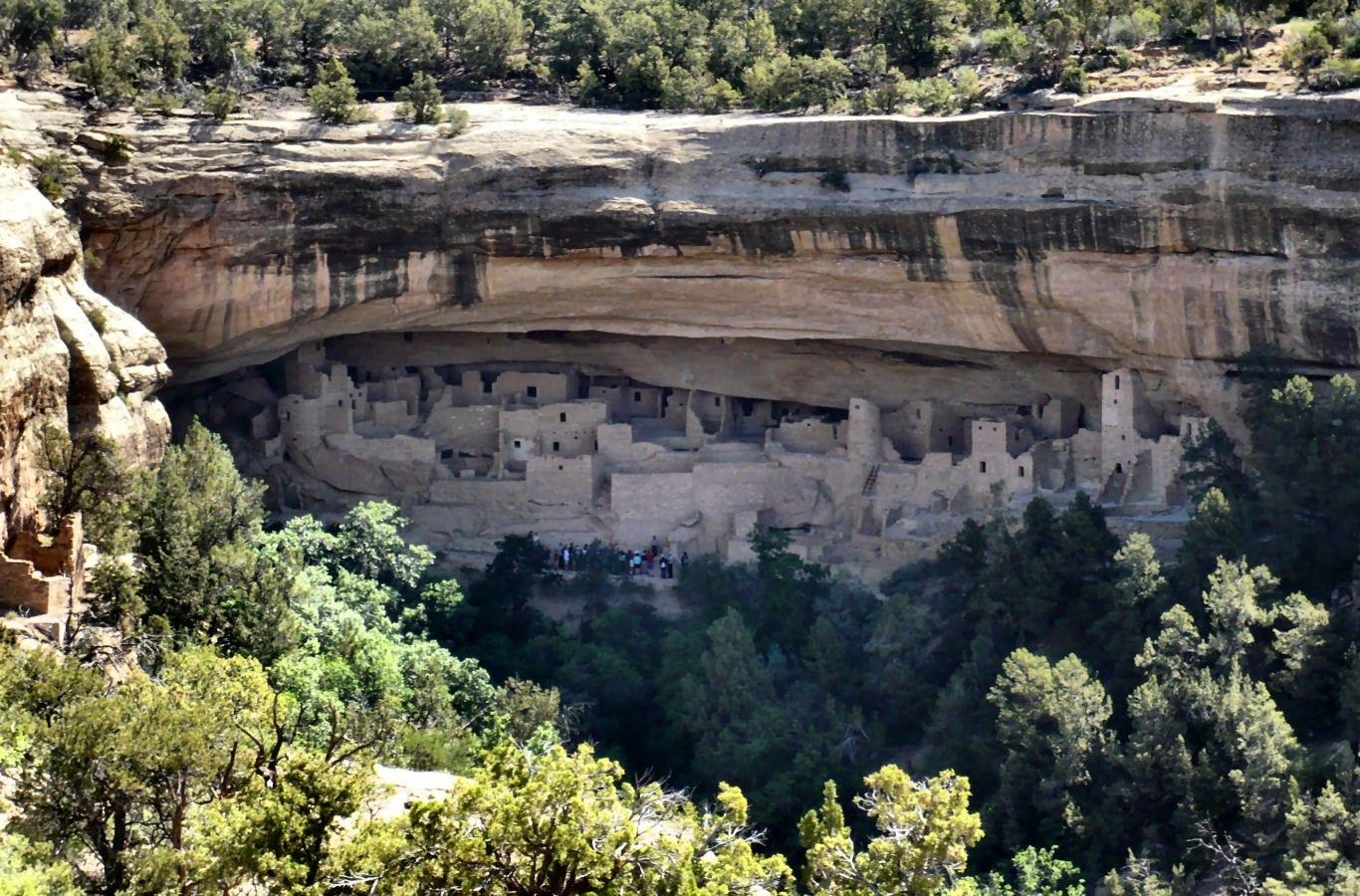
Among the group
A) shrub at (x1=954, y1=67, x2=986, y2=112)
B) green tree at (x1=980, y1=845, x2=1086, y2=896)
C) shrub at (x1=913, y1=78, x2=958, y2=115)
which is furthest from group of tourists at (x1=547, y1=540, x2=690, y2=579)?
green tree at (x1=980, y1=845, x2=1086, y2=896)

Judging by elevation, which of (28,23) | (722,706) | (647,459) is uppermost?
(28,23)

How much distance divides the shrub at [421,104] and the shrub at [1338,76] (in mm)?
9558

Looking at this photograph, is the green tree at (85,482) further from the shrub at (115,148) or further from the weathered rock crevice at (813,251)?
the shrub at (115,148)

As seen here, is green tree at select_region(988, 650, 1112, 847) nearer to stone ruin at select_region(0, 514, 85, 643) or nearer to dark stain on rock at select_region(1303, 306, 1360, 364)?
dark stain on rock at select_region(1303, 306, 1360, 364)

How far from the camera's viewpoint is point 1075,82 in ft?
82.6

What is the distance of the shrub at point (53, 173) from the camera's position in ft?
78.1

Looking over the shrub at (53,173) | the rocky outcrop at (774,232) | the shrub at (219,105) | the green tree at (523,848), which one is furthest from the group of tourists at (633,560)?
the green tree at (523,848)

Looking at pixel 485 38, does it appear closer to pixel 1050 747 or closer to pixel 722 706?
pixel 722 706

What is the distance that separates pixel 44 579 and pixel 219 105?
771 cm

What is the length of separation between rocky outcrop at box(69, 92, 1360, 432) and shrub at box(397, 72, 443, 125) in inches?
15.8

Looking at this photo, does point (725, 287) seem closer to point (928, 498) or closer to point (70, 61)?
point (928, 498)

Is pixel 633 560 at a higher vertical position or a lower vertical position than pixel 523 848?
lower

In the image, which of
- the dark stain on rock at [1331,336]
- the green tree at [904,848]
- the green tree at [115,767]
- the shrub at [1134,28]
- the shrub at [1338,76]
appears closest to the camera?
the green tree at [115,767]

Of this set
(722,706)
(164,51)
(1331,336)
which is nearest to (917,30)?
(1331,336)
